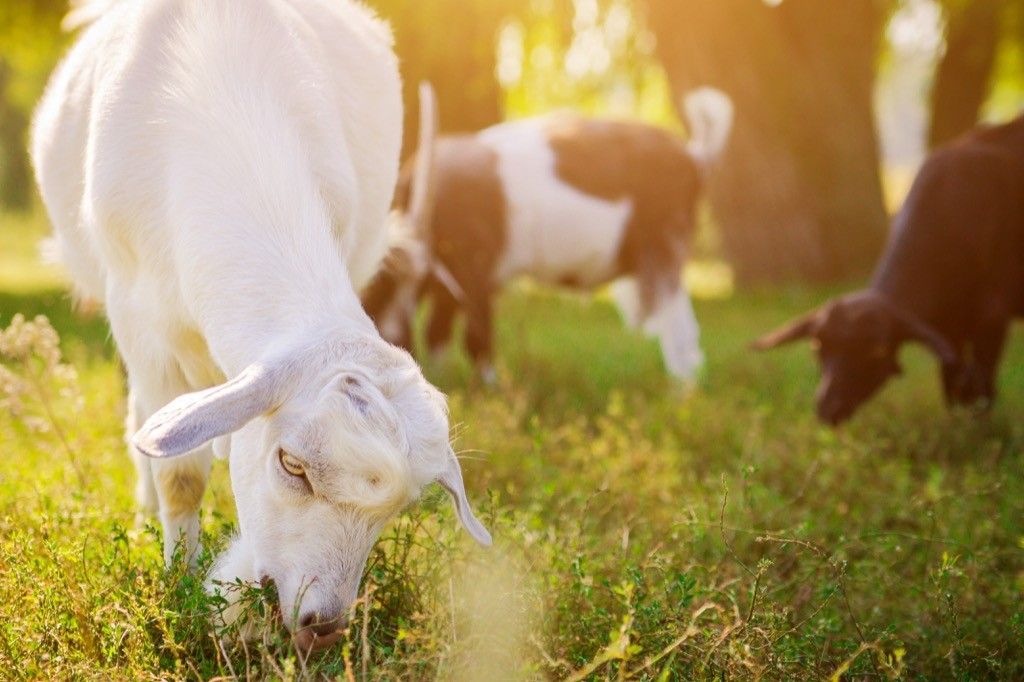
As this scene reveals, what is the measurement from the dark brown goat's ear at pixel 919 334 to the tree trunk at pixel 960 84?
431 inches

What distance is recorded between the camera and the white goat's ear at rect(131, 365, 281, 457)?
2.22 meters

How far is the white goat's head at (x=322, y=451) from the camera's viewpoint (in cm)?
231

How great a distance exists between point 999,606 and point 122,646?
2.54m

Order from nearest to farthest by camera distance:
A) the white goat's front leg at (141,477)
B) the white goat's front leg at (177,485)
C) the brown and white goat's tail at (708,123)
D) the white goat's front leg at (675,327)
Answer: the white goat's front leg at (177,485) < the white goat's front leg at (141,477) < the white goat's front leg at (675,327) < the brown and white goat's tail at (708,123)

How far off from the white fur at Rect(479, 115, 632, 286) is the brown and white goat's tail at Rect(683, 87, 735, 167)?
85 cm

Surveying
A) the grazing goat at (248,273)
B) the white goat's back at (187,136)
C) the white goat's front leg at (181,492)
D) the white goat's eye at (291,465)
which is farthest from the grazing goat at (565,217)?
the white goat's eye at (291,465)

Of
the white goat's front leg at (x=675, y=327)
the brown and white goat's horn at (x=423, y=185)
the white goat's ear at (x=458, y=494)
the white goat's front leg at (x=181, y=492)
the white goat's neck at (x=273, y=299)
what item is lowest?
the white goat's front leg at (x=675, y=327)

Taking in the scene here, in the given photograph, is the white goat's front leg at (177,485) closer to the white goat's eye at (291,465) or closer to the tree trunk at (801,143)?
the white goat's eye at (291,465)

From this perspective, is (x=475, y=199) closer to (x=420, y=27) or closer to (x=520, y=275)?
(x=520, y=275)

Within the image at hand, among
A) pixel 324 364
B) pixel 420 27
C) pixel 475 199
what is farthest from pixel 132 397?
pixel 420 27

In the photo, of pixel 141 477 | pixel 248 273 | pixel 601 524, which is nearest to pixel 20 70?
pixel 141 477

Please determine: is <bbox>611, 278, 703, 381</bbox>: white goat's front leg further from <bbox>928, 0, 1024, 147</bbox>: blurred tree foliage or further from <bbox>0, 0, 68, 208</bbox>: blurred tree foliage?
<bbox>928, 0, 1024, 147</bbox>: blurred tree foliage

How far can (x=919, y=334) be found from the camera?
5.94 meters

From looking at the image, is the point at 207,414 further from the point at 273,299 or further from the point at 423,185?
the point at 423,185
